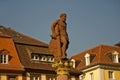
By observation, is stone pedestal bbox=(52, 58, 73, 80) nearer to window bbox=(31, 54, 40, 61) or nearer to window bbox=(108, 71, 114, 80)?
window bbox=(31, 54, 40, 61)

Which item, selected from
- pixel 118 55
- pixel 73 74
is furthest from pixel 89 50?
pixel 73 74

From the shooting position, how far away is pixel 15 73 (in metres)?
47.7

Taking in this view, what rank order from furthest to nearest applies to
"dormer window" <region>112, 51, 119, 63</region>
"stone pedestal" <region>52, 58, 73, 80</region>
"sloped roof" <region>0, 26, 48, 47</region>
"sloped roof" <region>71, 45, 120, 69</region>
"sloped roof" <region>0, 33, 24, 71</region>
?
"dormer window" <region>112, 51, 119, 63</region>
"sloped roof" <region>71, 45, 120, 69</region>
"sloped roof" <region>0, 26, 48, 47</region>
"sloped roof" <region>0, 33, 24, 71</region>
"stone pedestal" <region>52, 58, 73, 80</region>

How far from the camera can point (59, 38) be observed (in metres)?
19.1

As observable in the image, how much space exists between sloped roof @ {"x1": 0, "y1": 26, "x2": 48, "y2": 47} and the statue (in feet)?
106

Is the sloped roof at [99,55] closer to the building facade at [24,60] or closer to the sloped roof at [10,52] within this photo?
the building facade at [24,60]

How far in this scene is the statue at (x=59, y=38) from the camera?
62.4 ft

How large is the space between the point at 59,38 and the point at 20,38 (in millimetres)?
35786

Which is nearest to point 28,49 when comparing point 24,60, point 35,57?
point 35,57

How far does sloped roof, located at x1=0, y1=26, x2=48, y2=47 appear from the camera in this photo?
52866 mm

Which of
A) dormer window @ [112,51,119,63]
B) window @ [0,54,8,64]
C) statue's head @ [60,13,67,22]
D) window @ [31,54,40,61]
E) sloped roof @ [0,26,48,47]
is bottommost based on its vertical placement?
Answer: statue's head @ [60,13,67,22]

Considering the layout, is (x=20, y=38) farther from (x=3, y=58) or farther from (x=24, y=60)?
(x=3, y=58)

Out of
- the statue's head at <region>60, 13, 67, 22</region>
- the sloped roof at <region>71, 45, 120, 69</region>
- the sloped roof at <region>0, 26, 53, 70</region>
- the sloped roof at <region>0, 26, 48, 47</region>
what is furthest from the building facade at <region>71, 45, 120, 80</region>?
the statue's head at <region>60, 13, 67, 22</region>

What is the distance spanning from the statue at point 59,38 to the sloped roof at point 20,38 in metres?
32.3
